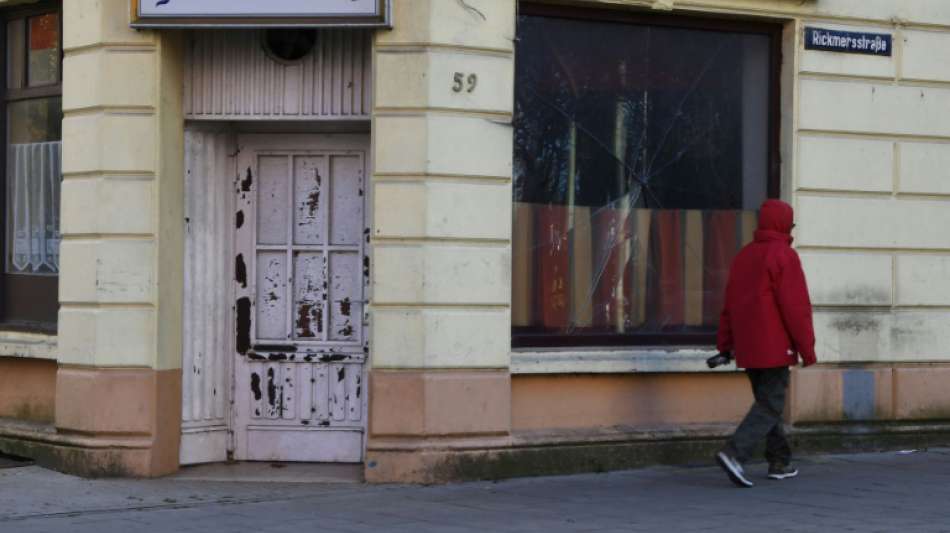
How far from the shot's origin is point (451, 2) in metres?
10.5

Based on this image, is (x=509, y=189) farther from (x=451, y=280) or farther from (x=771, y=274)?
(x=771, y=274)

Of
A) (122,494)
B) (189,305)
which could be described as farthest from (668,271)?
(122,494)

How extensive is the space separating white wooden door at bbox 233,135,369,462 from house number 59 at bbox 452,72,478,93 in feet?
3.31

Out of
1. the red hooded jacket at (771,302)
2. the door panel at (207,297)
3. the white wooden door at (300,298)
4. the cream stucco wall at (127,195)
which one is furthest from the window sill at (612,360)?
the cream stucco wall at (127,195)

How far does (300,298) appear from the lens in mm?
11320

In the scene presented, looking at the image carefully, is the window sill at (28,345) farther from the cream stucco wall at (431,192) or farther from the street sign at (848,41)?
the street sign at (848,41)

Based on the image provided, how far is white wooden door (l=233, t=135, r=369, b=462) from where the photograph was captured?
11.2 metres

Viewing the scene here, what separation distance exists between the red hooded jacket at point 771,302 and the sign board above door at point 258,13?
282cm

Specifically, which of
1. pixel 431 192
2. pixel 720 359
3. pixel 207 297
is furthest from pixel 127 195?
pixel 720 359

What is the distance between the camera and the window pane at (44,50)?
11.8m

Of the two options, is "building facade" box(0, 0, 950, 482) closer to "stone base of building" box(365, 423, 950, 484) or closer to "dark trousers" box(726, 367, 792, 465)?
"stone base of building" box(365, 423, 950, 484)

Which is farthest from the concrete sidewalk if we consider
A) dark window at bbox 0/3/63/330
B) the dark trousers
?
dark window at bbox 0/3/63/330

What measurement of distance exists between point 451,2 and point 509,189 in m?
1.31

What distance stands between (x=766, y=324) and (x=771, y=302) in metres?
0.15
